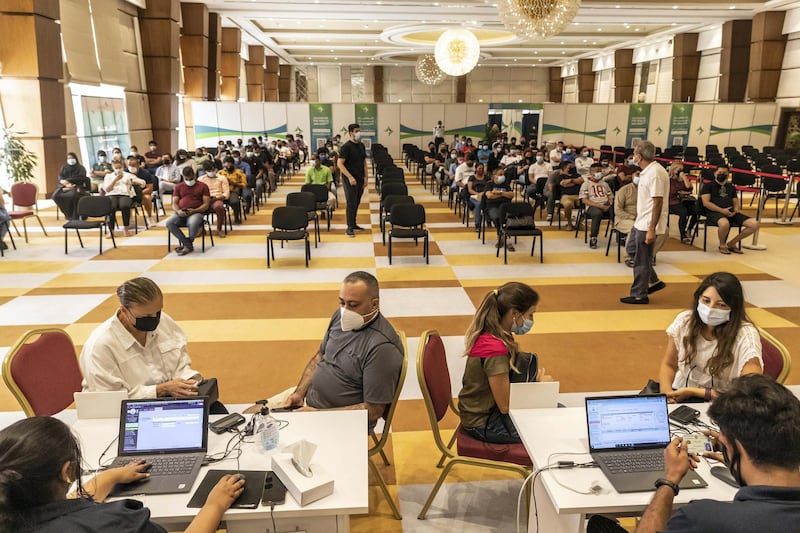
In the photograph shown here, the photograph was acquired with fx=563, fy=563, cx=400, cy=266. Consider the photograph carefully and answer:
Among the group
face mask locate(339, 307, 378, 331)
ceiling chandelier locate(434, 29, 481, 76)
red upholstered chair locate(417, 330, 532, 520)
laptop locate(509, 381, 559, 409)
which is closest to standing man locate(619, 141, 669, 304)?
laptop locate(509, 381, 559, 409)

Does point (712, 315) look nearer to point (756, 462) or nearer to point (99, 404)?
point (756, 462)

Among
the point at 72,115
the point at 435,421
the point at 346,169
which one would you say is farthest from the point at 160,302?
the point at 72,115

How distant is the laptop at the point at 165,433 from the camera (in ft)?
8.45

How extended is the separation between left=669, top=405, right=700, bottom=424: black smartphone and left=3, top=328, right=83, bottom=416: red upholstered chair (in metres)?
3.49

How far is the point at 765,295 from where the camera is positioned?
754 cm

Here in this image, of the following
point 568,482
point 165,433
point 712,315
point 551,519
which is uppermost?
point 712,315

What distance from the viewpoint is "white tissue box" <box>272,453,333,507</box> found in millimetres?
2285

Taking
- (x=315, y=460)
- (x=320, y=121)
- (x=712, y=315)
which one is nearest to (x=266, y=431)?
(x=315, y=460)

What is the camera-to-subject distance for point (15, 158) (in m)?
11.9

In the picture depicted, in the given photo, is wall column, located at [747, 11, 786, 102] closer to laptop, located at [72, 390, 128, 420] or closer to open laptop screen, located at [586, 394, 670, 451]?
open laptop screen, located at [586, 394, 670, 451]

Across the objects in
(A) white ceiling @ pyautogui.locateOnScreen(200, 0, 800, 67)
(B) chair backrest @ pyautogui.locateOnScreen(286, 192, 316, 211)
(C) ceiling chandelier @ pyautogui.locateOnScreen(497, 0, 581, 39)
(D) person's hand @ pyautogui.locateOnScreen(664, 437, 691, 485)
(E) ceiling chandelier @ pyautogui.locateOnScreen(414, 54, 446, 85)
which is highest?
(A) white ceiling @ pyautogui.locateOnScreen(200, 0, 800, 67)

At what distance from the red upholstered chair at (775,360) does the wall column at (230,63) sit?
82.1ft

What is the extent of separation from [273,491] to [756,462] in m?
1.79

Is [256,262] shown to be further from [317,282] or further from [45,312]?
[45,312]
